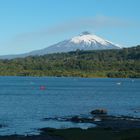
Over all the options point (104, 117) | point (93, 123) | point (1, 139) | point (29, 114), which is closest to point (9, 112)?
point (29, 114)

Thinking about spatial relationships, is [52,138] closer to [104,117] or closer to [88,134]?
[88,134]

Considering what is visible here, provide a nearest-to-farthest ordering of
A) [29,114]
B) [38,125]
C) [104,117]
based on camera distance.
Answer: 1. [38,125]
2. [104,117]
3. [29,114]

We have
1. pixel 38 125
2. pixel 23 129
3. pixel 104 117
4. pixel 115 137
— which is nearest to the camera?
pixel 115 137

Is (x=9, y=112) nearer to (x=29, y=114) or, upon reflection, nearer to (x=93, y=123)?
(x=29, y=114)

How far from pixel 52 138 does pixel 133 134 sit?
246 inches

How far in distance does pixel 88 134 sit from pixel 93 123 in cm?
1461

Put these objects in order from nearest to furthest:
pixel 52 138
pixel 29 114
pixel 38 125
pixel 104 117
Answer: pixel 52 138, pixel 38 125, pixel 104 117, pixel 29 114

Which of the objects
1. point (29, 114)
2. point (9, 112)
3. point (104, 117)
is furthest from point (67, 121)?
point (9, 112)

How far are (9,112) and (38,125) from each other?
20678mm

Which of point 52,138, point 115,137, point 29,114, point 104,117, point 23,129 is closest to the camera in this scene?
point 115,137

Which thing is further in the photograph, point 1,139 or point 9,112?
point 9,112

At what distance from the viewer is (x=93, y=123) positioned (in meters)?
56.5

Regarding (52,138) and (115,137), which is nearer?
(115,137)

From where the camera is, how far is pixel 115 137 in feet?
128
